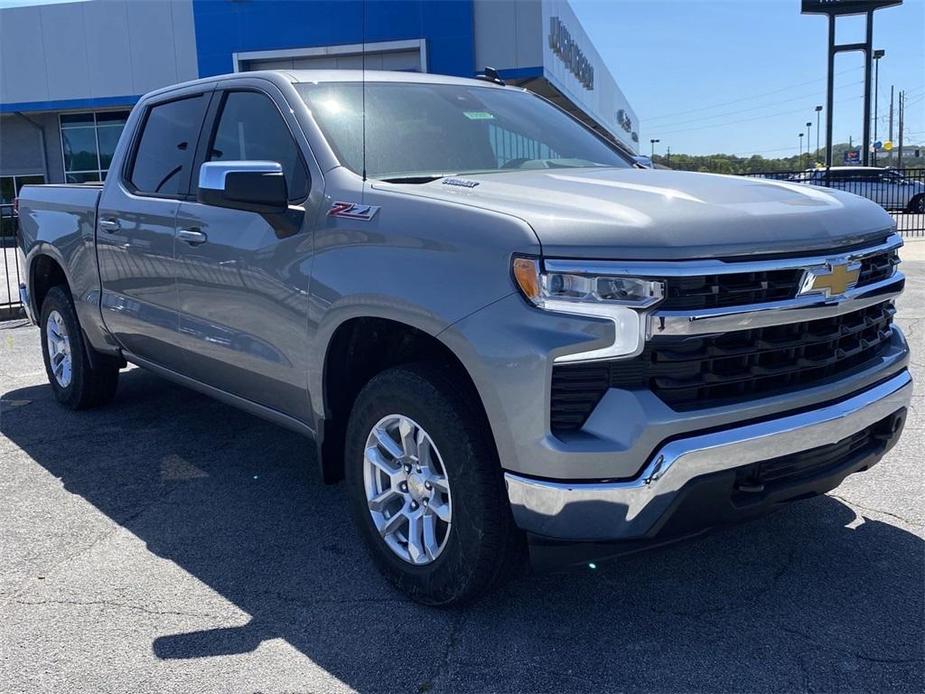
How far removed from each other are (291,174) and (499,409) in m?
1.59

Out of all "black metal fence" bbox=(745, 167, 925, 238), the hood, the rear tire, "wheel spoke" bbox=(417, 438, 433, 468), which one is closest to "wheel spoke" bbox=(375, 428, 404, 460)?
"wheel spoke" bbox=(417, 438, 433, 468)

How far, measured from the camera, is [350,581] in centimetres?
344

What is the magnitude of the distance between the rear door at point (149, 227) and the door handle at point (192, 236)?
13cm

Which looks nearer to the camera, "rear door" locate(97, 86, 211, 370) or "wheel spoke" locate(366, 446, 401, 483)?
"wheel spoke" locate(366, 446, 401, 483)

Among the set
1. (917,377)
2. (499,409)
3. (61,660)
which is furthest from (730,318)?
(917,377)

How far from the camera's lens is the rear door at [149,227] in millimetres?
4477

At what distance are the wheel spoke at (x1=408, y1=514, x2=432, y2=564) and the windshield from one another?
1333 mm

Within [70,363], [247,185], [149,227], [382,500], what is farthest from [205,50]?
[382,500]

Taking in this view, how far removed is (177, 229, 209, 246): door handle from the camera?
4.09 meters

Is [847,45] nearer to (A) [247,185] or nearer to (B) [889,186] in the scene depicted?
(B) [889,186]

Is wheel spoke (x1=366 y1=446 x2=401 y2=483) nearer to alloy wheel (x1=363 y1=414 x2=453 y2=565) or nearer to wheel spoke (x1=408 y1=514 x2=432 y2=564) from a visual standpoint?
alloy wheel (x1=363 y1=414 x2=453 y2=565)

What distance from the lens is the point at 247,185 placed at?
3367mm

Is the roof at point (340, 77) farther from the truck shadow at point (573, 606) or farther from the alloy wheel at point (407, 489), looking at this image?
the truck shadow at point (573, 606)

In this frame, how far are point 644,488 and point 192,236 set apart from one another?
2551 millimetres
